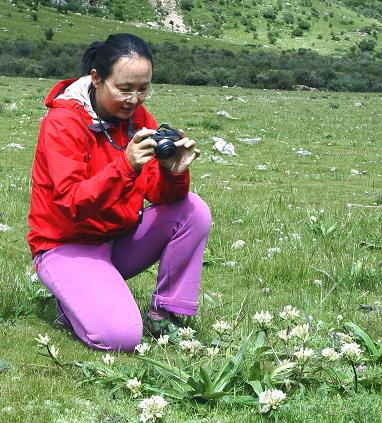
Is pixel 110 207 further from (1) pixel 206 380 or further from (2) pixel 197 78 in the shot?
(2) pixel 197 78

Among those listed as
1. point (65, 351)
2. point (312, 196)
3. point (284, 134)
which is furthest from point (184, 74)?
point (65, 351)

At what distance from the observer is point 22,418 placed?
137 inches

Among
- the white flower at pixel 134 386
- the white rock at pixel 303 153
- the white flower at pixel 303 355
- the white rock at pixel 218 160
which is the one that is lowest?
the white rock at pixel 218 160

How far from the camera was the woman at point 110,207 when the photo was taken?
4734 mm

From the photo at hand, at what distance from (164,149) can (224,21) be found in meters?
104

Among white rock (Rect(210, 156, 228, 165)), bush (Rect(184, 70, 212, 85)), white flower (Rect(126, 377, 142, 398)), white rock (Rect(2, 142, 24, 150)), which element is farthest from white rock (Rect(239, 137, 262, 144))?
bush (Rect(184, 70, 212, 85))

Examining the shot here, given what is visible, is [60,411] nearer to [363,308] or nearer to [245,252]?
[363,308]

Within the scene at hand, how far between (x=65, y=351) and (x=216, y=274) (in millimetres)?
2722

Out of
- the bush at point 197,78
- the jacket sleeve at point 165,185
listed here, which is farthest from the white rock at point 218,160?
the bush at point 197,78

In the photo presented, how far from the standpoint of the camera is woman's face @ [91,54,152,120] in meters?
4.87

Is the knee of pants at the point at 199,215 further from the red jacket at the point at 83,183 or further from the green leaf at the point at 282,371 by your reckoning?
the green leaf at the point at 282,371

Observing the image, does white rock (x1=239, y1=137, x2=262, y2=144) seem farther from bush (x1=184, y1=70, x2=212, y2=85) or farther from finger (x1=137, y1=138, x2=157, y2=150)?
bush (x1=184, y1=70, x2=212, y2=85)

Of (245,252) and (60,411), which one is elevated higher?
(60,411)

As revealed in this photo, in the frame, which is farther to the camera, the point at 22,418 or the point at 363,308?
the point at 363,308
